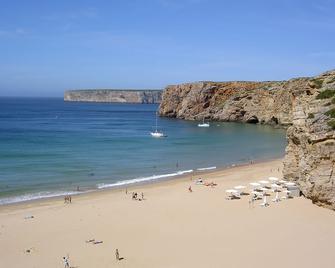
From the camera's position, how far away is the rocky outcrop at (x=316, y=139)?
25.1 metres

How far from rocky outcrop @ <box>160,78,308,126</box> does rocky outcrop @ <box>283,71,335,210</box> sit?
2672 inches

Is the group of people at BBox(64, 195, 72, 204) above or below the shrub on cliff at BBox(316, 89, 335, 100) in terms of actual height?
below

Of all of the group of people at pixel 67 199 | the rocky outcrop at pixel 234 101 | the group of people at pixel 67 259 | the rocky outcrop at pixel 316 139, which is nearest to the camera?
the group of people at pixel 67 259

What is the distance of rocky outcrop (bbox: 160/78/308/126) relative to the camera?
101812 mm

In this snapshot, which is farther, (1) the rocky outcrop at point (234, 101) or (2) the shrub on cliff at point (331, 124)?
(1) the rocky outcrop at point (234, 101)

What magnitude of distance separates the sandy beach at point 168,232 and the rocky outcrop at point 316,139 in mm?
1100

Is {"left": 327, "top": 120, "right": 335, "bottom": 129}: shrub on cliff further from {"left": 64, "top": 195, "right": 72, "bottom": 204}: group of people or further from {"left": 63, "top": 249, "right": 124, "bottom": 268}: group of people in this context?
{"left": 64, "top": 195, "right": 72, "bottom": 204}: group of people

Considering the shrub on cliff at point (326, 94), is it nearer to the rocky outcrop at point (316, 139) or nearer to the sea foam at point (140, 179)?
the rocky outcrop at point (316, 139)

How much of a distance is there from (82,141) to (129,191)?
112 feet

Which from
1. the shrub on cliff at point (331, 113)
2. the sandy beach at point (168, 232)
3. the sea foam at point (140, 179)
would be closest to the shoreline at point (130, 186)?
the sandy beach at point (168, 232)

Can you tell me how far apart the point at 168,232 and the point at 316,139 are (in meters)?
10.2

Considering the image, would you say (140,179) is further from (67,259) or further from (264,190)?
(67,259)

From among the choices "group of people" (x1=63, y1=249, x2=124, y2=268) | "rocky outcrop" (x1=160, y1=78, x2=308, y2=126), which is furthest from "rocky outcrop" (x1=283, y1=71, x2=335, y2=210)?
"rocky outcrop" (x1=160, y1=78, x2=308, y2=126)

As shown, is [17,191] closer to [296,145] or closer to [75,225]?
[75,225]
